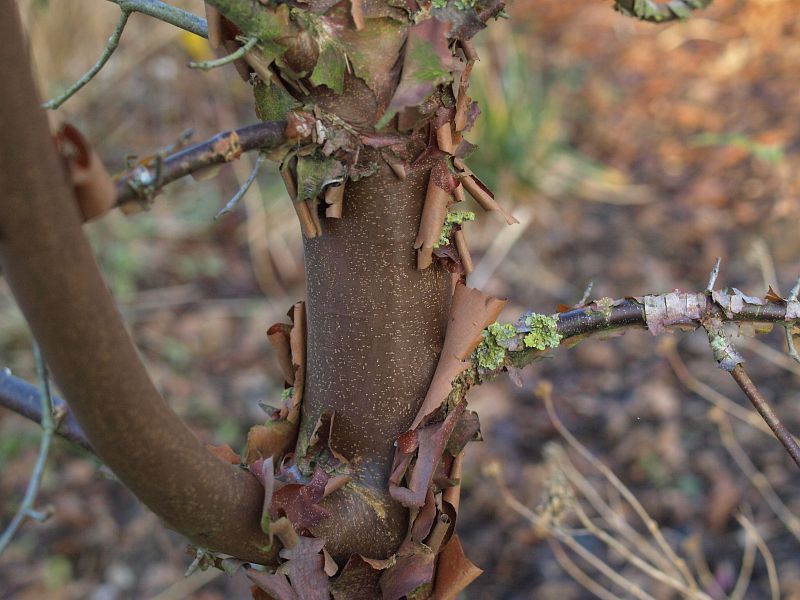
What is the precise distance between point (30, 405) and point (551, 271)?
2082 mm

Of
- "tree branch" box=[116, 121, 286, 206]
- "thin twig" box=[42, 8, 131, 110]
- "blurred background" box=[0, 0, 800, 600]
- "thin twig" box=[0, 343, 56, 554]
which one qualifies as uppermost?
"thin twig" box=[42, 8, 131, 110]

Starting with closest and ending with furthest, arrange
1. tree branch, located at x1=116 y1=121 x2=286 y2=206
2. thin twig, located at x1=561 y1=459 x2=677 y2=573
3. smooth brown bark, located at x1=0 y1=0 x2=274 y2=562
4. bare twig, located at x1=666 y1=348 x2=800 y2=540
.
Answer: smooth brown bark, located at x1=0 y1=0 x2=274 y2=562, tree branch, located at x1=116 y1=121 x2=286 y2=206, thin twig, located at x1=561 y1=459 x2=677 y2=573, bare twig, located at x1=666 y1=348 x2=800 y2=540

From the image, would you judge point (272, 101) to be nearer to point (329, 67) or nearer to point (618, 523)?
point (329, 67)

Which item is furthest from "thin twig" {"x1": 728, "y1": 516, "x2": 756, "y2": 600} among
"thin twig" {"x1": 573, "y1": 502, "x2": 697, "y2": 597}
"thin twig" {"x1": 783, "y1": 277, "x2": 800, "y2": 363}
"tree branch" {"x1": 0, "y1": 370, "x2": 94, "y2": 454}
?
"tree branch" {"x1": 0, "y1": 370, "x2": 94, "y2": 454}

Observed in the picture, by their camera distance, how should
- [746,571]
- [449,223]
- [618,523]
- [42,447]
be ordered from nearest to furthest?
1. [42,447]
2. [449,223]
3. [618,523]
4. [746,571]

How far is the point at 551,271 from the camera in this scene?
101 inches

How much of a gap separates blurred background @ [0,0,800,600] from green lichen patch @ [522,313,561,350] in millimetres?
661

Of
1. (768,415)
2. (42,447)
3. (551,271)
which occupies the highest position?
(42,447)

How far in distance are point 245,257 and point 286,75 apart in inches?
86.9

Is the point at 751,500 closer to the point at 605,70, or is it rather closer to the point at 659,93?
the point at 659,93

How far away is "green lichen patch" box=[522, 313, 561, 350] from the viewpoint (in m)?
0.65

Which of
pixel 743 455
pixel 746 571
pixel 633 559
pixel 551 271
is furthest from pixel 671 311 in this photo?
pixel 551 271

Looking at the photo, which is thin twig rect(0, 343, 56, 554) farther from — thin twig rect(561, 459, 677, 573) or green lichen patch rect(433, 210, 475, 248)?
thin twig rect(561, 459, 677, 573)

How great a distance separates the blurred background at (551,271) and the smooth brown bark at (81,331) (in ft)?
2.80
